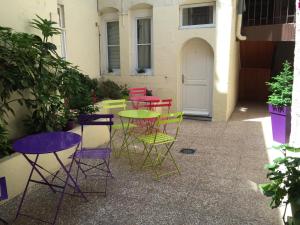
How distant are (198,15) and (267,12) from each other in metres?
2.92

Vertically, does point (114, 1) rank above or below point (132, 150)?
above

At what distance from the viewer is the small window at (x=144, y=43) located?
329 inches

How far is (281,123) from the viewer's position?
5680 millimetres

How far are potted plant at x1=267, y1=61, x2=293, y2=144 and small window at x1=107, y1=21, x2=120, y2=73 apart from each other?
492 centimetres

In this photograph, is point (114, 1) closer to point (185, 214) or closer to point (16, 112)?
point (16, 112)

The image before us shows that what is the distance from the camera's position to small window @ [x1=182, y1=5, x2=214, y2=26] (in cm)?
741

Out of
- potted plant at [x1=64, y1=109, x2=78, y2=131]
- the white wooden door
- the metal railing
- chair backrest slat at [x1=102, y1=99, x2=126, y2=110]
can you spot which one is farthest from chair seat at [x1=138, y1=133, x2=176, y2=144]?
the metal railing

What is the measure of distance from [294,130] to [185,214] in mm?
1500

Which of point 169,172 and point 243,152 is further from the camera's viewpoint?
point 243,152

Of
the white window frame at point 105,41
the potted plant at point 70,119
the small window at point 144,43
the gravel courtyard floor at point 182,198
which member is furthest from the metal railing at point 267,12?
the potted plant at point 70,119

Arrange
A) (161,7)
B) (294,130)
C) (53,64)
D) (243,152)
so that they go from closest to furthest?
(294,130) < (53,64) < (243,152) < (161,7)

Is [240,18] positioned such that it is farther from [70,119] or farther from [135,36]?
[70,119]

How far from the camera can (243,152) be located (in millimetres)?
5273

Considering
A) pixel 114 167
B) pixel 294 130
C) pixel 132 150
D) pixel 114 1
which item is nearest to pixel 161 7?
pixel 114 1
